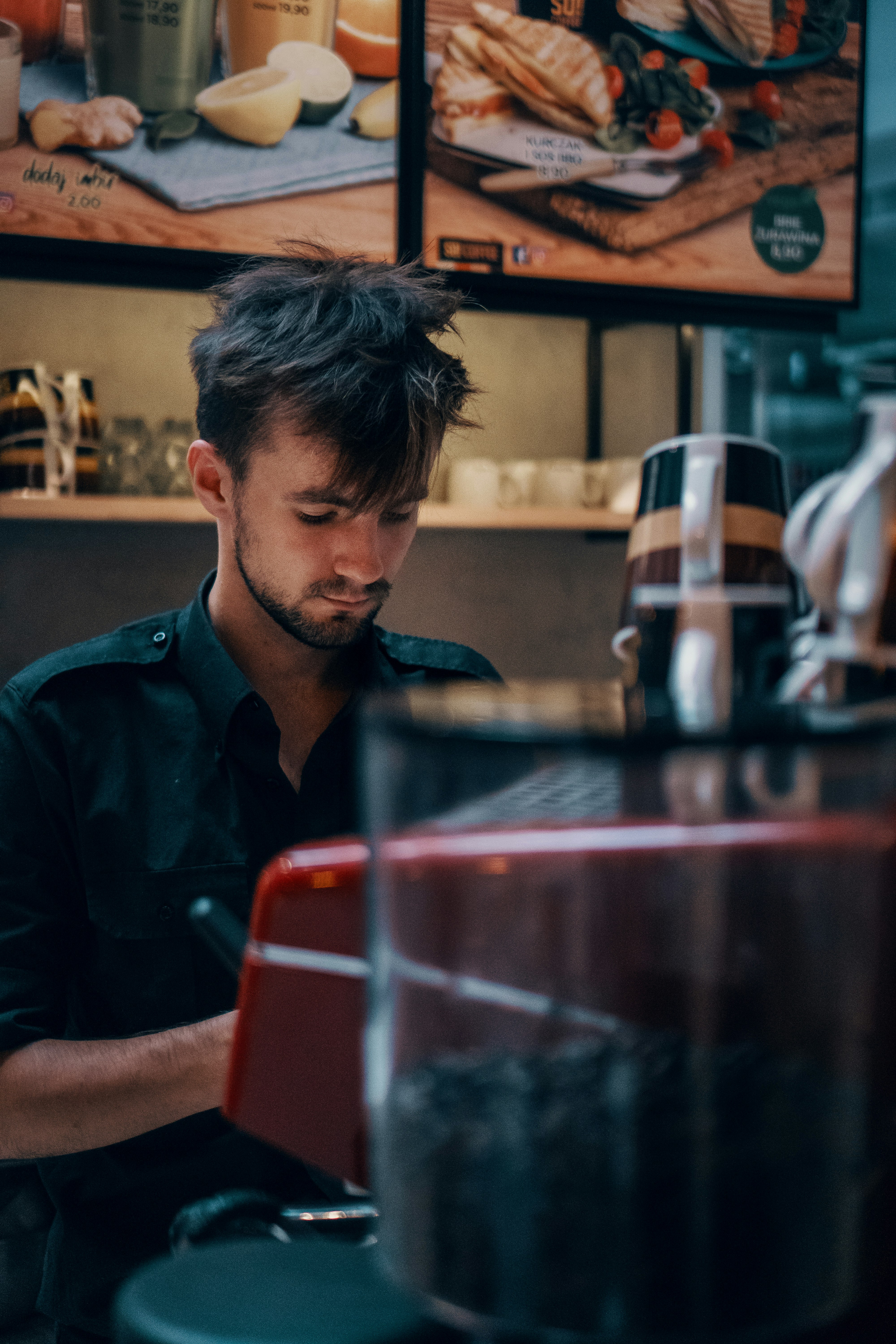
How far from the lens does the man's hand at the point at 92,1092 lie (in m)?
0.98

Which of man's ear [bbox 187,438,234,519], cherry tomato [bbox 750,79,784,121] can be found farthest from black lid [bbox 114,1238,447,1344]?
cherry tomato [bbox 750,79,784,121]

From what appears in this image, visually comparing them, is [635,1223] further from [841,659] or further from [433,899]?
[841,659]

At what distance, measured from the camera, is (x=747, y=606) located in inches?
22.1

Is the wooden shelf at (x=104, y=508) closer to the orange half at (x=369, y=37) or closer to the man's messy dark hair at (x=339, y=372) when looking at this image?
the man's messy dark hair at (x=339, y=372)

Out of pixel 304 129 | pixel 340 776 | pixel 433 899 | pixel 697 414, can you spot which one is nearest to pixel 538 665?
pixel 697 414

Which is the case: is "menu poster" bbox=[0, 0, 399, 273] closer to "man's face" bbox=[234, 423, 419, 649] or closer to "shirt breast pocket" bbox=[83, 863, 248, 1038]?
"man's face" bbox=[234, 423, 419, 649]

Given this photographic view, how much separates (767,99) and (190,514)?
48.4 inches

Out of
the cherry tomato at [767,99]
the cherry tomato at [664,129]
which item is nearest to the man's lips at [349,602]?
the cherry tomato at [664,129]

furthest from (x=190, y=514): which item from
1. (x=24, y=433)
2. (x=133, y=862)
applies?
(x=133, y=862)

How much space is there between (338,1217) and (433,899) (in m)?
0.18

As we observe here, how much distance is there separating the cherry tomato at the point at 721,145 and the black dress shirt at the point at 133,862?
1.36 metres

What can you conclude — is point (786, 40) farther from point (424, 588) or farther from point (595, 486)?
point (424, 588)

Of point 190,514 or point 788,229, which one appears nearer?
point 190,514

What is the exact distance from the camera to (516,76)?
1985mm
